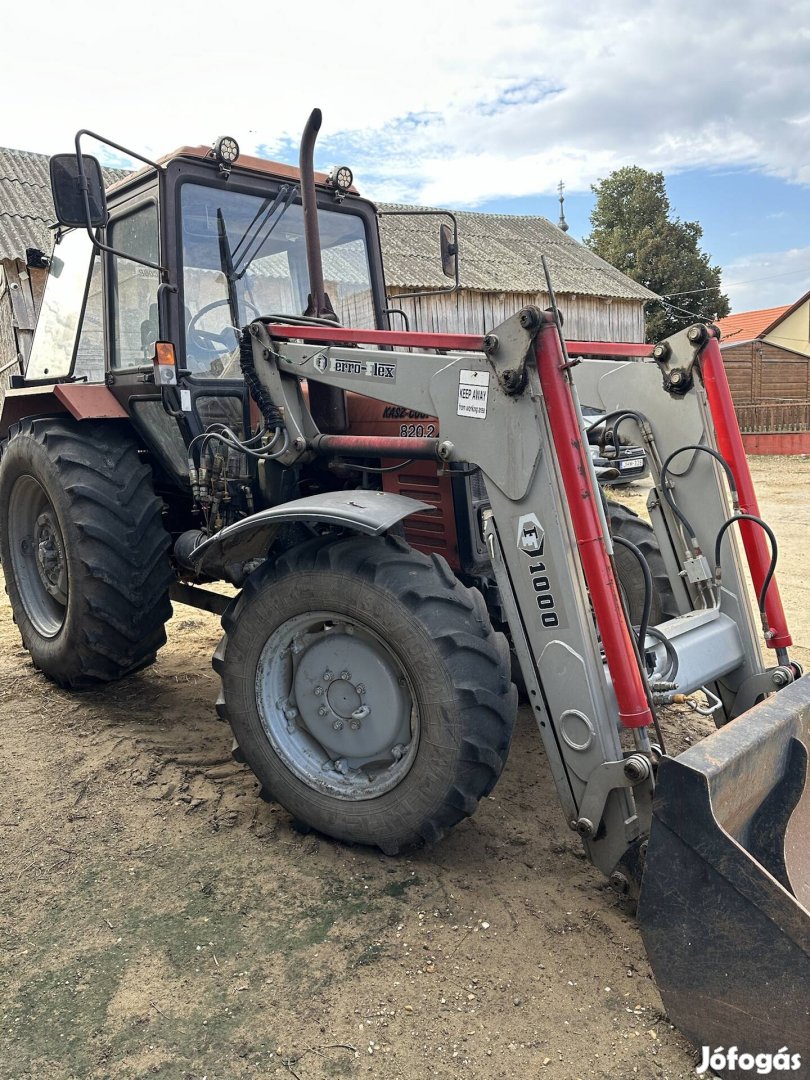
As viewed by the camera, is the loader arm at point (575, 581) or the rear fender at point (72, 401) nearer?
the loader arm at point (575, 581)

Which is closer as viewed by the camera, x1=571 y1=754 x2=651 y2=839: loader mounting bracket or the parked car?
x1=571 y1=754 x2=651 y2=839: loader mounting bracket

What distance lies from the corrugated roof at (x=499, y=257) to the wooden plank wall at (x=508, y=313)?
0.25m

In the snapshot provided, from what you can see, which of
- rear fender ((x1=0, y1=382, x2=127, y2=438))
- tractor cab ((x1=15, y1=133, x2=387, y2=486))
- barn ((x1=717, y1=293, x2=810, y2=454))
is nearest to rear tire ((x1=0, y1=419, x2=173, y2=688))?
rear fender ((x1=0, y1=382, x2=127, y2=438))

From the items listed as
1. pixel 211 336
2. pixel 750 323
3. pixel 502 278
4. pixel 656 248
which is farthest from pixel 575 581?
pixel 750 323

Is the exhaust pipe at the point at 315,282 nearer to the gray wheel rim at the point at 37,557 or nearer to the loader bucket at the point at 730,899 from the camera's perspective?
the gray wheel rim at the point at 37,557

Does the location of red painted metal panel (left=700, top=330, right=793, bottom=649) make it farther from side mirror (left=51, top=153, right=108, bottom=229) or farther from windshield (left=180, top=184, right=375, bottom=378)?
side mirror (left=51, top=153, right=108, bottom=229)

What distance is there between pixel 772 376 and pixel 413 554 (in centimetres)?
2540

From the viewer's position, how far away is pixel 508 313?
1623 cm

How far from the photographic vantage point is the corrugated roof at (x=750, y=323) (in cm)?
3265

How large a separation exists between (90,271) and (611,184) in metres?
31.3

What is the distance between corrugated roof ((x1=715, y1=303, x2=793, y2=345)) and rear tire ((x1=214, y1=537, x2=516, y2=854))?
32925 millimetres

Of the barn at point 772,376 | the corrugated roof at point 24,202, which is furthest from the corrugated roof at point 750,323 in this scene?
the corrugated roof at point 24,202

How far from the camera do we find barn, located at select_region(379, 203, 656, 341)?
15203 mm

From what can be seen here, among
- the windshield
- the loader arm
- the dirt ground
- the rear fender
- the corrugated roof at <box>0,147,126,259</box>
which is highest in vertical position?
the corrugated roof at <box>0,147,126,259</box>
